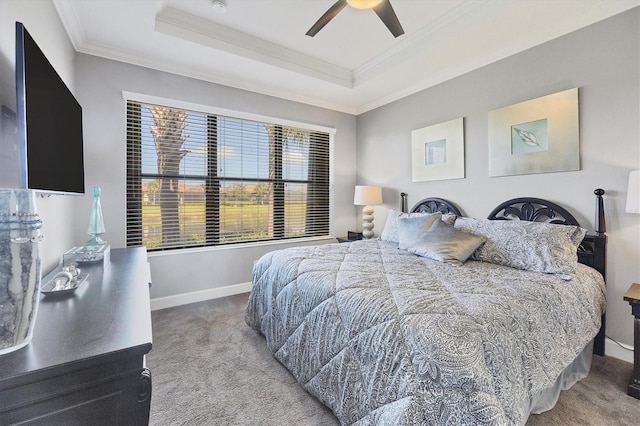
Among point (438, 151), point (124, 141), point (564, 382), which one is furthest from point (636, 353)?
point (124, 141)

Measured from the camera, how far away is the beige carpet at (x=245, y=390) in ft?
5.23

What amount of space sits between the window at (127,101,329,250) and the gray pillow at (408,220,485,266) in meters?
2.09

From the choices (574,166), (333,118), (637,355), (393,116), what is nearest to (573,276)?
(637,355)

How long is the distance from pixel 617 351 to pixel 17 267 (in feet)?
11.4

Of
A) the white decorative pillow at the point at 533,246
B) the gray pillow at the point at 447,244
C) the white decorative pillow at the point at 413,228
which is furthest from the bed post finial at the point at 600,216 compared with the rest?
the white decorative pillow at the point at 413,228

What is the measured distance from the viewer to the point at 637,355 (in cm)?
179

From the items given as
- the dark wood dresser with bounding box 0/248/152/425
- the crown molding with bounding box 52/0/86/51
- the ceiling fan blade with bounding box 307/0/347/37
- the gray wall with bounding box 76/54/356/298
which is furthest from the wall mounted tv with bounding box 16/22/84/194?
the ceiling fan blade with bounding box 307/0/347/37

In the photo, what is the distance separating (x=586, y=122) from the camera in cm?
230

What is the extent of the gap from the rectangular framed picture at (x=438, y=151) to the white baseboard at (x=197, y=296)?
2.65m

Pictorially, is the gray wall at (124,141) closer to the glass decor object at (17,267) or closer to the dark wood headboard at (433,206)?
the dark wood headboard at (433,206)

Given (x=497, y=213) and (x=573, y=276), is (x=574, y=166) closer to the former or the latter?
(x=497, y=213)

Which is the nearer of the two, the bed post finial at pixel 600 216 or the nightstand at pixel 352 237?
the bed post finial at pixel 600 216

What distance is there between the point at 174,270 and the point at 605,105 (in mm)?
4219

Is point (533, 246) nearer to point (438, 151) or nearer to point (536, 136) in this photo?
point (536, 136)
